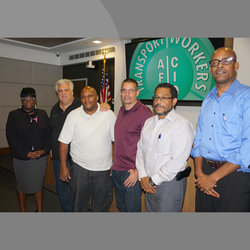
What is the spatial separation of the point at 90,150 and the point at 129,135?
0.39 metres

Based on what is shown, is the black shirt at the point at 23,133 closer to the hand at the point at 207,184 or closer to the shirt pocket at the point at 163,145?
the shirt pocket at the point at 163,145

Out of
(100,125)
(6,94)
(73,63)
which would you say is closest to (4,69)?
(6,94)

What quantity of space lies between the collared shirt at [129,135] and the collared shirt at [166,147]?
0.53 feet

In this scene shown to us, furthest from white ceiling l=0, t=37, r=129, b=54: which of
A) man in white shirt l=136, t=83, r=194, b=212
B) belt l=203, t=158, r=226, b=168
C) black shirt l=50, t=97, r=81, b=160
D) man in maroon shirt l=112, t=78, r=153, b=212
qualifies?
belt l=203, t=158, r=226, b=168

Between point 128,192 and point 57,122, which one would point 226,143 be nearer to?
point 128,192

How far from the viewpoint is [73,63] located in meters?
7.00

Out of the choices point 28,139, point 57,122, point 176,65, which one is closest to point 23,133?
point 28,139

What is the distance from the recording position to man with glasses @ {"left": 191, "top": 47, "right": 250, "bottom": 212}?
1264 millimetres

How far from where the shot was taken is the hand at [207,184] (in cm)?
132

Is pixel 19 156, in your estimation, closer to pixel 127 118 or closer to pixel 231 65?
pixel 127 118

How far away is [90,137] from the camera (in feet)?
6.27

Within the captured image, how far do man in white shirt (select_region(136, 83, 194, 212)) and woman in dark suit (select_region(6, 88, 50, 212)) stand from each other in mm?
1278

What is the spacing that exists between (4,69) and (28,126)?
16.6ft

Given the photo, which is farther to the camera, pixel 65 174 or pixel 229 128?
pixel 65 174
